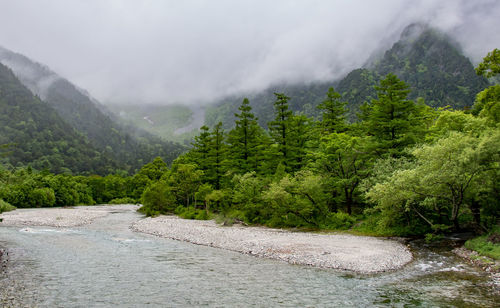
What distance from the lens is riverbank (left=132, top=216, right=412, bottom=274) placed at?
2055 centimetres

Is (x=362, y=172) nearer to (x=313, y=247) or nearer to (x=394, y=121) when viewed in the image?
(x=394, y=121)

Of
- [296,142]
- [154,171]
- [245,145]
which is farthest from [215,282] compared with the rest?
[154,171]

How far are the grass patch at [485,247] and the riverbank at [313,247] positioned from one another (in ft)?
14.3

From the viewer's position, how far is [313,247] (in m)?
25.2

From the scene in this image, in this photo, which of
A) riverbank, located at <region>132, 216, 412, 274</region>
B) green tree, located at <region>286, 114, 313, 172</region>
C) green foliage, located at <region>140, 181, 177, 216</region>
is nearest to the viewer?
riverbank, located at <region>132, 216, 412, 274</region>

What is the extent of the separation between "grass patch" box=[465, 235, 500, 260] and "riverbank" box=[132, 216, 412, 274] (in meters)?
4.35

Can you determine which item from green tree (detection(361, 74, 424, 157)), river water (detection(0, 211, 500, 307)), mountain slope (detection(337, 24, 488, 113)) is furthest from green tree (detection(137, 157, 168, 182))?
river water (detection(0, 211, 500, 307))

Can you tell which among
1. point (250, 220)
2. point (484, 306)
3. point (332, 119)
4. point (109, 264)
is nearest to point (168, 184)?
point (250, 220)

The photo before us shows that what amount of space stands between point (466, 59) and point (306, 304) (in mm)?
165258

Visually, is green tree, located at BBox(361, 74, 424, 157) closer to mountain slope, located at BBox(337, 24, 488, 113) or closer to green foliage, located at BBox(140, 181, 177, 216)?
green foliage, located at BBox(140, 181, 177, 216)

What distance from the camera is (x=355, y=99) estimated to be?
126188 millimetres

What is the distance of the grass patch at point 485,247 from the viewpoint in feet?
65.8

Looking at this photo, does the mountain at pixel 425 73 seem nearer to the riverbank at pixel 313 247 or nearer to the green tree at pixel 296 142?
the green tree at pixel 296 142

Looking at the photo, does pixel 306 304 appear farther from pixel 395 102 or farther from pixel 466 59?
pixel 466 59
